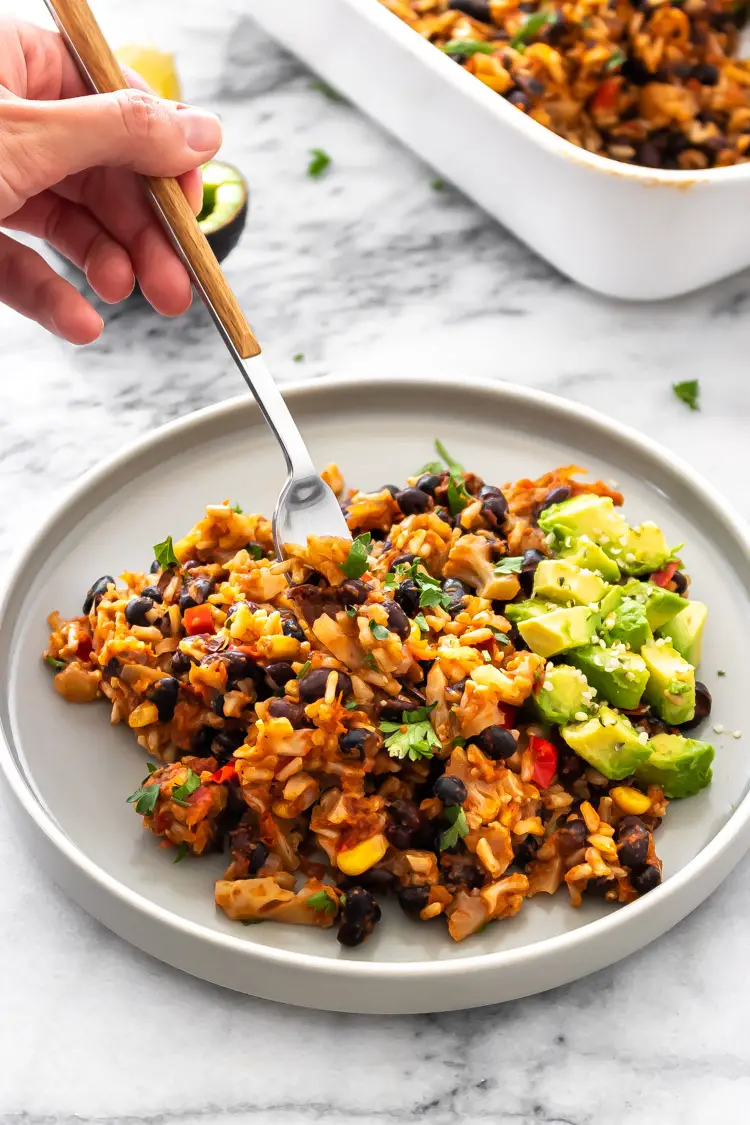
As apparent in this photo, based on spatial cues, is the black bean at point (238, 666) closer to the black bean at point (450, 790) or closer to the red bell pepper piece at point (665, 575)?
the black bean at point (450, 790)

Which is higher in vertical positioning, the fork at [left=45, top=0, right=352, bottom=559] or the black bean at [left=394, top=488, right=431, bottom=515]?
the fork at [left=45, top=0, right=352, bottom=559]

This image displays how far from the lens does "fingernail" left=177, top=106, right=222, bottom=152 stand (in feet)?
10.1

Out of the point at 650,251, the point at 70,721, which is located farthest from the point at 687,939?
the point at 650,251

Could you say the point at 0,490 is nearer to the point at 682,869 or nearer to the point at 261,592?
the point at 261,592

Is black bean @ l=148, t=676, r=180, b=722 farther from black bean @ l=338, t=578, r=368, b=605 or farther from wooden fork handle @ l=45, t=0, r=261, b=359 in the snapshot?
wooden fork handle @ l=45, t=0, r=261, b=359

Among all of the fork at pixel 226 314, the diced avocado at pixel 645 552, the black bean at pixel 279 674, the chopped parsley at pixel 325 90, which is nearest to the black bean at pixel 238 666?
the black bean at pixel 279 674

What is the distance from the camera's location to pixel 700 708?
2.90 meters

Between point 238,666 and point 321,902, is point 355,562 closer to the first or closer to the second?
point 238,666

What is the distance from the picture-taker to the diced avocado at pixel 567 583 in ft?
9.57

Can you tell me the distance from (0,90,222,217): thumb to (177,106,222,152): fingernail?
8 centimetres

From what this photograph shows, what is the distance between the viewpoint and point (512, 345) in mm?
4387

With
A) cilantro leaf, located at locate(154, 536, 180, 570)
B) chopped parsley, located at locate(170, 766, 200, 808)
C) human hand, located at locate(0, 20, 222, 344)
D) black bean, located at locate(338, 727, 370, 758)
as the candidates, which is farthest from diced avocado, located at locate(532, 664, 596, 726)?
human hand, located at locate(0, 20, 222, 344)

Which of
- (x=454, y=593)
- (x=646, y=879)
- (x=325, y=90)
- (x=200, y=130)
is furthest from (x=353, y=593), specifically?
(x=325, y=90)

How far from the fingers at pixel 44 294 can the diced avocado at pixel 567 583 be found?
1451mm
